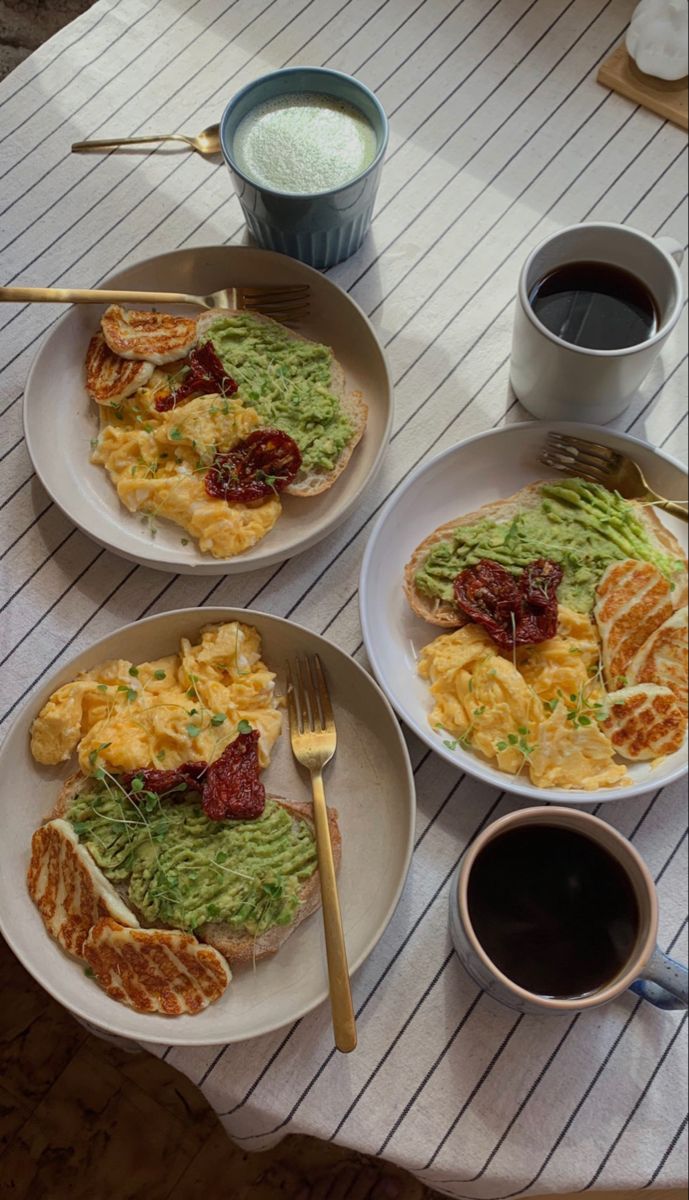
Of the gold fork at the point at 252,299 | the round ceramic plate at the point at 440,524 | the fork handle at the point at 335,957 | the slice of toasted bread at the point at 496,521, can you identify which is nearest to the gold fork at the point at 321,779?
the fork handle at the point at 335,957

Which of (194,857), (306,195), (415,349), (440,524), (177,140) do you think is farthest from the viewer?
(177,140)

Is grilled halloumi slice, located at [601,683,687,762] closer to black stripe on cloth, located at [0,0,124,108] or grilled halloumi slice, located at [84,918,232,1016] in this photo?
grilled halloumi slice, located at [84,918,232,1016]

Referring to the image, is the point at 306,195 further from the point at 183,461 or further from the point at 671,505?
the point at 671,505

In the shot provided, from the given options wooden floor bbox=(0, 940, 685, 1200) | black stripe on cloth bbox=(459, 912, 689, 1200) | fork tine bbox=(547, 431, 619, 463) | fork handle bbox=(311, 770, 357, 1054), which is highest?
fork tine bbox=(547, 431, 619, 463)

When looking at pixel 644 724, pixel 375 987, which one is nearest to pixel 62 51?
pixel 644 724

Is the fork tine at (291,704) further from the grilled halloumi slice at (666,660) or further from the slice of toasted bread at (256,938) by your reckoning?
the grilled halloumi slice at (666,660)

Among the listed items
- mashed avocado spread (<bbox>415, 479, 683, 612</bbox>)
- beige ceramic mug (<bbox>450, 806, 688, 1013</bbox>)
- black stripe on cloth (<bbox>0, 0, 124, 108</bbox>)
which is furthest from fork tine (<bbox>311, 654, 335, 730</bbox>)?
black stripe on cloth (<bbox>0, 0, 124, 108</bbox>)
